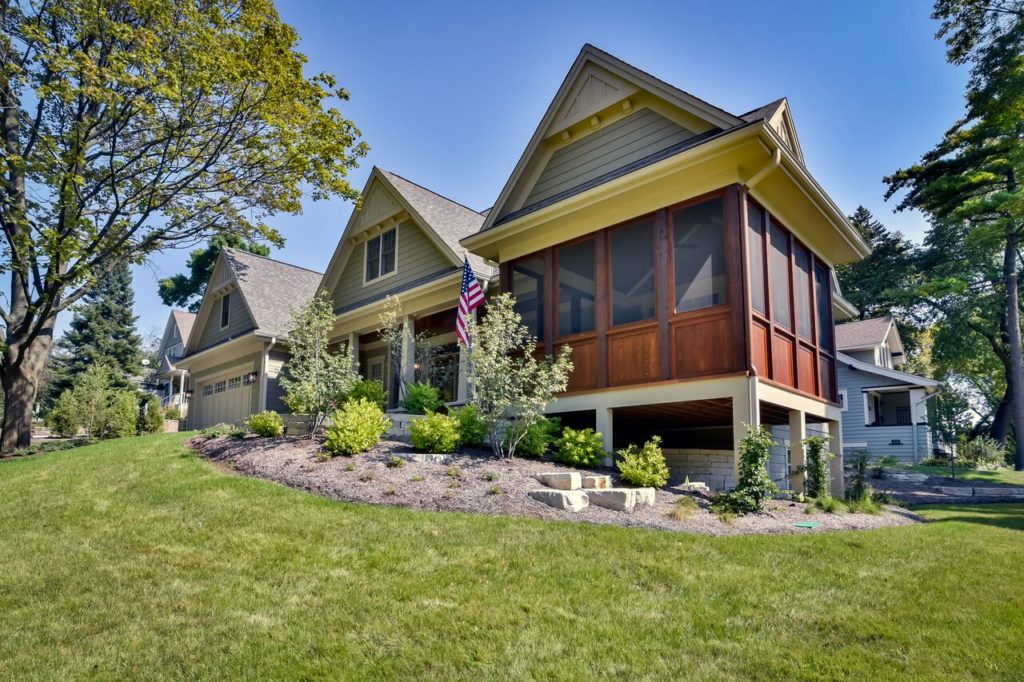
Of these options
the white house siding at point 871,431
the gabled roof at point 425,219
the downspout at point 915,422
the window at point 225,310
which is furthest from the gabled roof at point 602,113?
the downspout at point 915,422

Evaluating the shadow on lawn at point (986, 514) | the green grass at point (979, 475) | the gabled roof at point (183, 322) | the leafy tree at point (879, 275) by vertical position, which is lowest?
the green grass at point (979, 475)

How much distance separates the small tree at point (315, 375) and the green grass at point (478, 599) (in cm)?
337

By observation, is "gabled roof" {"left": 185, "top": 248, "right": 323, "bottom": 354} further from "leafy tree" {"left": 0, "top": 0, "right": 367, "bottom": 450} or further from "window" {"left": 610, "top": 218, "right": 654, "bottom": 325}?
"window" {"left": 610, "top": 218, "right": 654, "bottom": 325}

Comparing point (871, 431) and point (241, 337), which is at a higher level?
point (241, 337)

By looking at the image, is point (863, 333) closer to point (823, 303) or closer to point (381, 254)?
point (823, 303)

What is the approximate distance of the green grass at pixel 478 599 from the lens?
149 inches

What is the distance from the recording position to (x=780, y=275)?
1003cm

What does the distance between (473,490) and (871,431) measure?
22.6 m

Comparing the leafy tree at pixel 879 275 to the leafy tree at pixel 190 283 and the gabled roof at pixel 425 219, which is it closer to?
the gabled roof at pixel 425 219

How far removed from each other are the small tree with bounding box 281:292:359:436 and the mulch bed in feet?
2.81

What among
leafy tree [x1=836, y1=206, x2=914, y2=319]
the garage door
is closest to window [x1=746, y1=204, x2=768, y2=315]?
the garage door

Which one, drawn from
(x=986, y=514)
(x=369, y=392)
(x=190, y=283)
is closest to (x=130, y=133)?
(x=369, y=392)

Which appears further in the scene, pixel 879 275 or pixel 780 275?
pixel 879 275

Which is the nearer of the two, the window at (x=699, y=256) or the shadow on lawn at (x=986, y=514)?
the shadow on lawn at (x=986, y=514)
